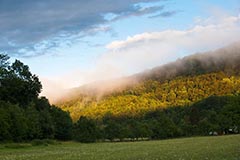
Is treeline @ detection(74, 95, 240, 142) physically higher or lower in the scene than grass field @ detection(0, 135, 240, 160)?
higher

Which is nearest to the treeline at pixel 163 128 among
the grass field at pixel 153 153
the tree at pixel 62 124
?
the tree at pixel 62 124

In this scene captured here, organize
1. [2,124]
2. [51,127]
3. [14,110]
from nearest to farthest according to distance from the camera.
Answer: [2,124] → [14,110] → [51,127]

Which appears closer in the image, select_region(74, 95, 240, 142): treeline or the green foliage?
select_region(74, 95, 240, 142): treeline

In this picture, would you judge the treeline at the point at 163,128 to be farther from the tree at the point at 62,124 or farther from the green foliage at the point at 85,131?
the tree at the point at 62,124

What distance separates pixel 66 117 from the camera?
131625 millimetres

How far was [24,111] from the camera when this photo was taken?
99938 millimetres

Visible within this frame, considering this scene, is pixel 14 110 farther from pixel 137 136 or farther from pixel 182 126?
pixel 182 126

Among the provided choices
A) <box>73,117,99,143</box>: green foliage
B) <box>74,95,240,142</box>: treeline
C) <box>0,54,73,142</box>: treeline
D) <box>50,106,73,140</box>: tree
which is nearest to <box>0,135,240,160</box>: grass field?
<box>0,54,73,142</box>: treeline

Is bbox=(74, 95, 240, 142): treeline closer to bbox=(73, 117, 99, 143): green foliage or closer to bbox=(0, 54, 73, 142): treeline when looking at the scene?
bbox=(73, 117, 99, 143): green foliage

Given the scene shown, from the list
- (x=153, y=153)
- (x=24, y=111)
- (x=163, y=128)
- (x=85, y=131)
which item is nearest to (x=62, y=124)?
(x=85, y=131)

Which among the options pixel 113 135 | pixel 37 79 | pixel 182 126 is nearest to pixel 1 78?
→ pixel 37 79

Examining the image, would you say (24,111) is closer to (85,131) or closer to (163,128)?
(85,131)

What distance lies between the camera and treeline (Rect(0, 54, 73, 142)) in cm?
8825

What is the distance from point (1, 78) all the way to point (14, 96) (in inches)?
274
